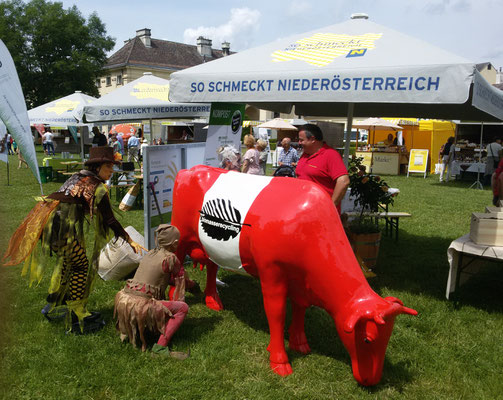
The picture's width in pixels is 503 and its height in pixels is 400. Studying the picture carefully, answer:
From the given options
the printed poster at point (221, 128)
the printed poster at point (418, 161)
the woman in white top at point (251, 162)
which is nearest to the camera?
the printed poster at point (221, 128)

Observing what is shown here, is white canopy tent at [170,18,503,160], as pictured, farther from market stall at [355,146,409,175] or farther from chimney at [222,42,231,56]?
chimney at [222,42,231,56]

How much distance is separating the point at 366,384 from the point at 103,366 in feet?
7.20

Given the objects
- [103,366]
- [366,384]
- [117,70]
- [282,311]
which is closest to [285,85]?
[282,311]

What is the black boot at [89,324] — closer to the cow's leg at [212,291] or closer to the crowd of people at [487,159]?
the cow's leg at [212,291]

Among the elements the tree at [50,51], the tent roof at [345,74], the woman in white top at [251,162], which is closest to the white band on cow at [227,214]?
the tent roof at [345,74]

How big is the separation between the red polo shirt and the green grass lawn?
149 cm

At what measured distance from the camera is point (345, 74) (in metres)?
4.08

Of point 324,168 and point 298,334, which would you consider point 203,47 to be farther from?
point 298,334

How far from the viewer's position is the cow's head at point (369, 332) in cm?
297

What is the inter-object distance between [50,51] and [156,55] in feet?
57.4

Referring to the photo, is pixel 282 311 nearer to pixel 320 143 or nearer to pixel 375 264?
pixel 320 143

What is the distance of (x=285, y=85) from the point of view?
14.2ft

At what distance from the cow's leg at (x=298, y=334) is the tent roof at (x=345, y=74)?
2066 millimetres

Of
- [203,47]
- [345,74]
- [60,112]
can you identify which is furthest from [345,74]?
[203,47]
